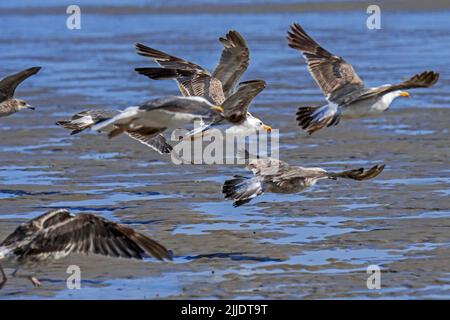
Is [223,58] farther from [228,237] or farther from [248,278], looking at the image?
[248,278]

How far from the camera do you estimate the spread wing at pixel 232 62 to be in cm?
1141

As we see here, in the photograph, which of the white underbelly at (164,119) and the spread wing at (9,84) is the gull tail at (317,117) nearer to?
Result: the white underbelly at (164,119)

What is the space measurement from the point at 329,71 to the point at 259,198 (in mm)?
1286

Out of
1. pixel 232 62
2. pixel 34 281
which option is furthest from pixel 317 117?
pixel 34 281

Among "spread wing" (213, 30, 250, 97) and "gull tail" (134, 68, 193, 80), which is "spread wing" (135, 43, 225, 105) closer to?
"gull tail" (134, 68, 193, 80)

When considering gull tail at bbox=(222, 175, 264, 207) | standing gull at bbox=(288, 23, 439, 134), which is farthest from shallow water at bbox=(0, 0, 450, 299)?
standing gull at bbox=(288, 23, 439, 134)

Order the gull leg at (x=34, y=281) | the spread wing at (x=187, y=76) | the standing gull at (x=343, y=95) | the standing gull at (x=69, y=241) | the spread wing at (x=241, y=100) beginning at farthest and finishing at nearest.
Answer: the spread wing at (x=187, y=76) < the spread wing at (x=241, y=100) < the standing gull at (x=343, y=95) < the gull leg at (x=34, y=281) < the standing gull at (x=69, y=241)

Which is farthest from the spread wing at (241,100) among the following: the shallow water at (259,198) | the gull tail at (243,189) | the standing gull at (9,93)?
the standing gull at (9,93)

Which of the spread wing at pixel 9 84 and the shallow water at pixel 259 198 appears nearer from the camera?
the shallow water at pixel 259 198

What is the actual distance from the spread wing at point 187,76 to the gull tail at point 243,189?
1.47 meters

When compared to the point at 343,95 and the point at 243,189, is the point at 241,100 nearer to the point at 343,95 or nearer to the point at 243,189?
the point at 343,95

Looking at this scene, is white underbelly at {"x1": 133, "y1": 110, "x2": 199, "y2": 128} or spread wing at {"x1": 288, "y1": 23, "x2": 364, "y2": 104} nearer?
white underbelly at {"x1": 133, "y1": 110, "x2": 199, "y2": 128}

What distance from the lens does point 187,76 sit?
11.5 meters

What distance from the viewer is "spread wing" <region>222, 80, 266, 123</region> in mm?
9750
